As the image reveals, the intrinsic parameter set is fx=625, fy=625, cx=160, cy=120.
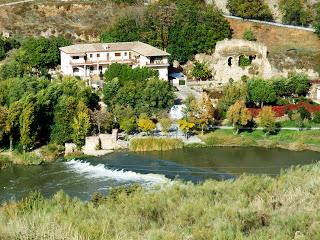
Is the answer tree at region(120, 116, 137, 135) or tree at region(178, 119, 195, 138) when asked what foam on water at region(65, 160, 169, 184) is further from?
tree at region(178, 119, 195, 138)

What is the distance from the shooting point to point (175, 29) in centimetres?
3953

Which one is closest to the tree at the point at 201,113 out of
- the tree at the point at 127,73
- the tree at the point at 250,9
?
the tree at the point at 127,73

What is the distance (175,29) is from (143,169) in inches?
625

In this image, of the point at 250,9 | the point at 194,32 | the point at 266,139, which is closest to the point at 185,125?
the point at 266,139

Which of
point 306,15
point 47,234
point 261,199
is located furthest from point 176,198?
point 306,15

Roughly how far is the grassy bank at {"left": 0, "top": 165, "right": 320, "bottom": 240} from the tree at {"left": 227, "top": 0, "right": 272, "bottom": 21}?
26456mm

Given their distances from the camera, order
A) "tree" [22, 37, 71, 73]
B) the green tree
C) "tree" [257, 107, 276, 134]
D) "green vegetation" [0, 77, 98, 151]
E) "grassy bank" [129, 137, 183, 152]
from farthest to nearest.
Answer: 1. "tree" [22, 37, 71, 73]
2. "tree" [257, 107, 276, 134]
3. the green tree
4. "grassy bank" [129, 137, 183, 152]
5. "green vegetation" [0, 77, 98, 151]

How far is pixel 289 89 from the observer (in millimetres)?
34188

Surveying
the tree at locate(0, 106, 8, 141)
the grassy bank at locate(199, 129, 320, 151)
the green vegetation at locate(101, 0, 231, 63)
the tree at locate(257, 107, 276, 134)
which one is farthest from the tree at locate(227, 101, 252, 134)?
the tree at locate(0, 106, 8, 141)

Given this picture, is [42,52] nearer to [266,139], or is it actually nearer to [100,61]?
[100,61]

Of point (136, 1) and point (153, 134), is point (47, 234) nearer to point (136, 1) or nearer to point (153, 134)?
point (153, 134)

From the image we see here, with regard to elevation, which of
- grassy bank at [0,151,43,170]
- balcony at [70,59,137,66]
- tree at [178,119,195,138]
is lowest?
grassy bank at [0,151,43,170]

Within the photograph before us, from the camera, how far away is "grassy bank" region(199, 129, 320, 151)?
29.4 m

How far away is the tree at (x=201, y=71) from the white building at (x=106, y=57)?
197cm
